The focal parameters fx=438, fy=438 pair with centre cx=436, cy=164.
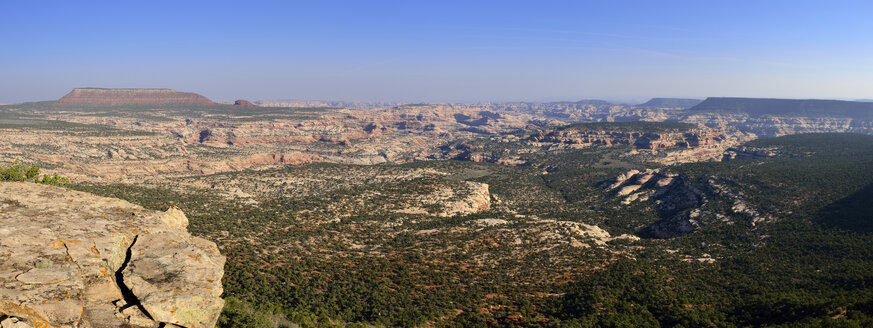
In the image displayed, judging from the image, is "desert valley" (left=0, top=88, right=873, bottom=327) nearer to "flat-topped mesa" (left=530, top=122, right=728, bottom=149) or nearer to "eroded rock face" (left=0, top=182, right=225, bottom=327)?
"eroded rock face" (left=0, top=182, right=225, bottom=327)

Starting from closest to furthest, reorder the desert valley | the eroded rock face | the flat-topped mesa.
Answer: the eroded rock face
the desert valley
the flat-topped mesa

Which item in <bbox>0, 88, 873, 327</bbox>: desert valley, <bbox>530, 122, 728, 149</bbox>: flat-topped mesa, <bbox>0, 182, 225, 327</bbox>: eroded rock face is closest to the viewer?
<bbox>0, 182, 225, 327</bbox>: eroded rock face

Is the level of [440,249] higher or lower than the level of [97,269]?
lower

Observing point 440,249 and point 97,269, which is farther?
point 440,249

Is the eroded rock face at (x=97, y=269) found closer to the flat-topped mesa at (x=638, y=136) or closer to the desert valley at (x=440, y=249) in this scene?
the desert valley at (x=440, y=249)

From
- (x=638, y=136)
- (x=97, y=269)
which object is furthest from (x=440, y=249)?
(x=638, y=136)

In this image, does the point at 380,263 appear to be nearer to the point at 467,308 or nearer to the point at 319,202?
the point at 467,308

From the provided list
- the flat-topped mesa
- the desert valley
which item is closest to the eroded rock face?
the desert valley

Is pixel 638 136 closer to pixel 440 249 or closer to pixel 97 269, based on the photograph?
pixel 440 249

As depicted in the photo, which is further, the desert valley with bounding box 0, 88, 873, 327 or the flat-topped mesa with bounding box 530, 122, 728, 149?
the flat-topped mesa with bounding box 530, 122, 728, 149

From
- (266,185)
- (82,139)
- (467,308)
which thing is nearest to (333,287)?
(467,308)
